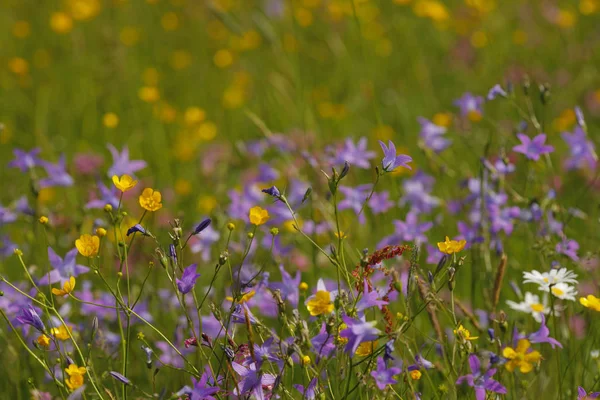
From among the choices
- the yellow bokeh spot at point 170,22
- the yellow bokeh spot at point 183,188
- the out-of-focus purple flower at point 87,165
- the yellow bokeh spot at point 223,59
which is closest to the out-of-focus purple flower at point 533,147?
the yellow bokeh spot at point 183,188

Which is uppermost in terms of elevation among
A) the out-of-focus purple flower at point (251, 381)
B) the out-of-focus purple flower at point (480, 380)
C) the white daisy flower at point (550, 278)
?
the white daisy flower at point (550, 278)

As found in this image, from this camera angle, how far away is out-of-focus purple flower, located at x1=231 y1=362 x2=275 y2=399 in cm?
152

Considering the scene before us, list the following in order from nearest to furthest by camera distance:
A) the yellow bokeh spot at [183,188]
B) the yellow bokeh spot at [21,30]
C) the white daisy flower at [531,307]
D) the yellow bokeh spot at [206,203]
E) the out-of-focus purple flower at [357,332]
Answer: the out-of-focus purple flower at [357,332]
the white daisy flower at [531,307]
the yellow bokeh spot at [206,203]
the yellow bokeh spot at [183,188]
the yellow bokeh spot at [21,30]

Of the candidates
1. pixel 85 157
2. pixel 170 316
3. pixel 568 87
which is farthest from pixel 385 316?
pixel 568 87

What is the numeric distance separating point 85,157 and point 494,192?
2093 mm

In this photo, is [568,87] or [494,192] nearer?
[494,192]

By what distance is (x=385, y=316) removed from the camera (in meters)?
1.57

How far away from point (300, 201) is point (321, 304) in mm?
1480

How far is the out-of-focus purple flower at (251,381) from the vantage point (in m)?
1.52

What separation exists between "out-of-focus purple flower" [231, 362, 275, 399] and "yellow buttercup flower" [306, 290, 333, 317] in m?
0.17

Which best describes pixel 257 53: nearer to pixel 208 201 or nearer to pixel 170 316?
pixel 208 201

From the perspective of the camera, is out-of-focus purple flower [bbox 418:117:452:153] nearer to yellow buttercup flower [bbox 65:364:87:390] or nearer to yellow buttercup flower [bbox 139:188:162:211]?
yellow buttercup flower [bbox 139:188:162:211]

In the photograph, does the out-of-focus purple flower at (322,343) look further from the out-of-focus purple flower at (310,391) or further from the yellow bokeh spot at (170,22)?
the yellow bokeh spot at (170,22)

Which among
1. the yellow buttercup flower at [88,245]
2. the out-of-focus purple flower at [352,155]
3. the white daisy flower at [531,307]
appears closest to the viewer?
the yellow buttercup flower at [88,245]
